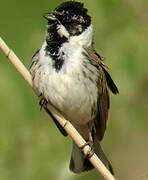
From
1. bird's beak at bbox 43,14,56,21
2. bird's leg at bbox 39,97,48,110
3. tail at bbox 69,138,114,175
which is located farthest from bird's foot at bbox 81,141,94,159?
bird's beak at bbox 43,14,56,21

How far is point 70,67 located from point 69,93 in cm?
16

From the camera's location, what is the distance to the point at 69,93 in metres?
2.87

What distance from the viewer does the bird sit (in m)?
2.76

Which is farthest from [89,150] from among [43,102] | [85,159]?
[43,102]

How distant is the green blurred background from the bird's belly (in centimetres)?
13

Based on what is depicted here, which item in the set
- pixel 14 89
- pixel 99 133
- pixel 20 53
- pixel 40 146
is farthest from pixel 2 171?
pixel 99 133

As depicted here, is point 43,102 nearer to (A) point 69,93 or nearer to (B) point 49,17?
(A) point 69,93

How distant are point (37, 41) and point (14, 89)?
267 mm

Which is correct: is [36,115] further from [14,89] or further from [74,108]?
[74,108]

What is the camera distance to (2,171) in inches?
95.9

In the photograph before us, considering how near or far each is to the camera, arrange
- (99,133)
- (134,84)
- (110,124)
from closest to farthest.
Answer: (134,84) → (110,124) → (99,133)

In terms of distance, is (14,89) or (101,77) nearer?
(14,89)

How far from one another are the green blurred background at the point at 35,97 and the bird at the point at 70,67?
11 centimetres

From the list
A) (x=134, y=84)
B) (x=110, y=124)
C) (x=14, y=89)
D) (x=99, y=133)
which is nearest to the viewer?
(x=14, y=89)
